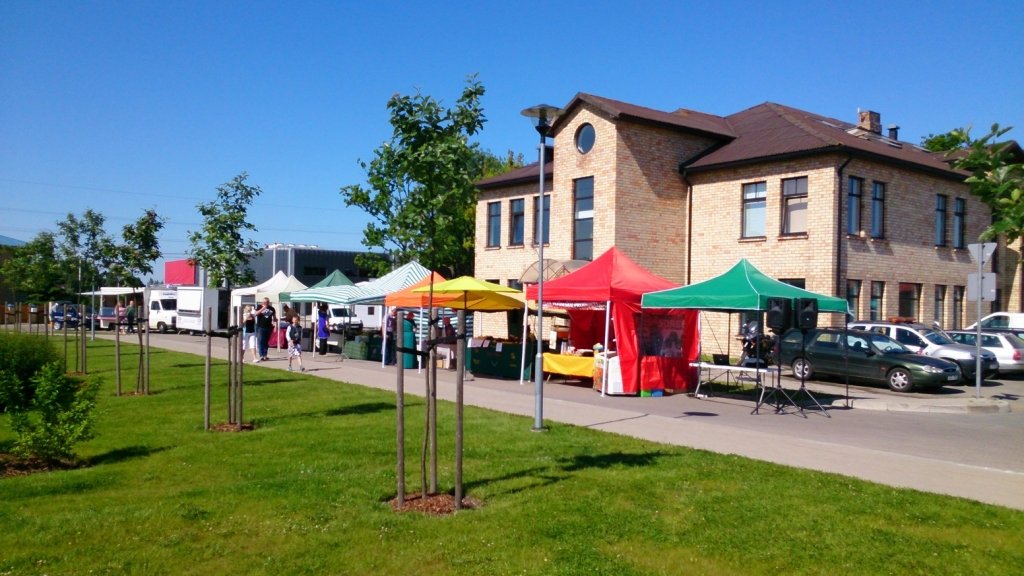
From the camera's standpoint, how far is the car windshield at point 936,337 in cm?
2200

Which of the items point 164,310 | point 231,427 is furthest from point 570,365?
point 164,310

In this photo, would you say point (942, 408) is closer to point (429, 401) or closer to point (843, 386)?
point (843, 386)

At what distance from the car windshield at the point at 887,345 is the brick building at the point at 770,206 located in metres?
4.17

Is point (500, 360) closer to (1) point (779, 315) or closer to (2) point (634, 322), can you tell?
(2) point (634, 322)

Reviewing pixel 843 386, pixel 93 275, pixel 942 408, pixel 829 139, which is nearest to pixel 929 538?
pixel 942 408

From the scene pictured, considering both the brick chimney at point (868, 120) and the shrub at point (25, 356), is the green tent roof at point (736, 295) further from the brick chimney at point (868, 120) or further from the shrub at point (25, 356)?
the brick chimney at point (868, 120)

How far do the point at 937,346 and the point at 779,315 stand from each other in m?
9.72

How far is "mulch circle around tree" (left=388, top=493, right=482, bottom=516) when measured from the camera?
23.0 ft

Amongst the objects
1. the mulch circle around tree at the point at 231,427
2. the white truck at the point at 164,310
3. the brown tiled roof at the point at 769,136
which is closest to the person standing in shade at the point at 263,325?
the brown tiled roof at the point at 769,136

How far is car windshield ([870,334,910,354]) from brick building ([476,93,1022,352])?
4.17 metres

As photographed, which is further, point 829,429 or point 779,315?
point 779,315

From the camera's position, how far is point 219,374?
61.4ft

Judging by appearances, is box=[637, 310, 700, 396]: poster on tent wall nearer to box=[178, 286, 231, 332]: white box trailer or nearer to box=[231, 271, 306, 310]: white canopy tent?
box=[231, 271, 306, 310]: white canopy tent

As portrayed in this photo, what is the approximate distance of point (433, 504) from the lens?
7.17 metres
